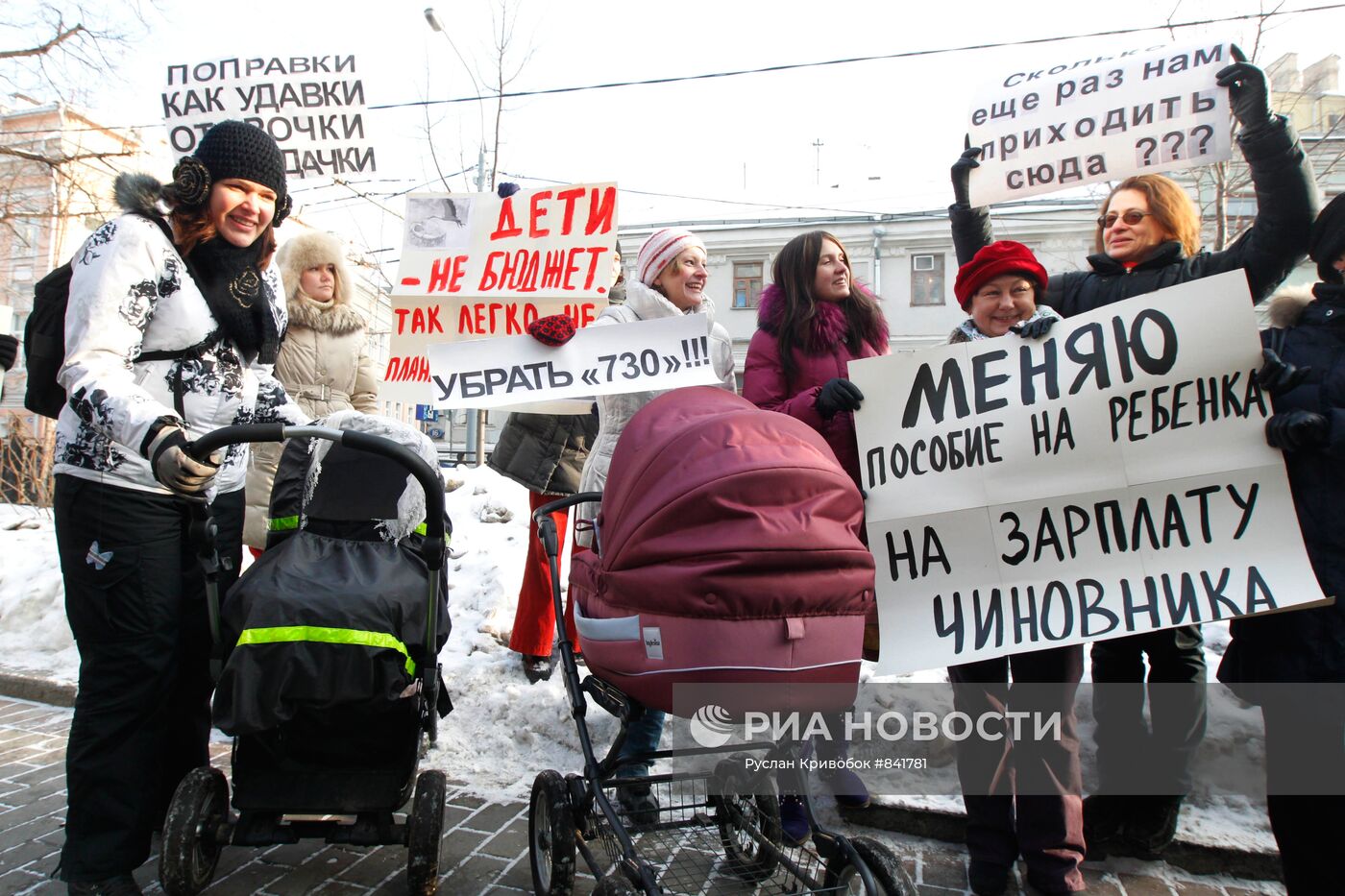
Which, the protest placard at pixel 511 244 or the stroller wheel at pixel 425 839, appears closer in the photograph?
the stroller wheel at pixel 425 839

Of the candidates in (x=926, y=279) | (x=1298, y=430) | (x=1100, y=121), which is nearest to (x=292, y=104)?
(x=1100, y=121)

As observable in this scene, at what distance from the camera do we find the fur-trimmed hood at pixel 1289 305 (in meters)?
2.60

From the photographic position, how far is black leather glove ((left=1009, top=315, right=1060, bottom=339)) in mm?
2764

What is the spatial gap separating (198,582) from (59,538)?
1.30 feet

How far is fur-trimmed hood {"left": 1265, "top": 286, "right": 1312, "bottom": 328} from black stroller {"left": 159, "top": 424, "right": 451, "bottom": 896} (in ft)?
8.79

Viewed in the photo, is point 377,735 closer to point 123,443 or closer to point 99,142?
point 123,443

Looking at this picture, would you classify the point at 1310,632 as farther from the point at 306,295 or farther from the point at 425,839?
the point at 306,295

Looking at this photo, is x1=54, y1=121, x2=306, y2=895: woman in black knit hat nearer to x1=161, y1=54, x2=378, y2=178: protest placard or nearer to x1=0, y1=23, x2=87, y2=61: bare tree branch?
x1=161, y1=54, x2=378, y2=178: protest placard

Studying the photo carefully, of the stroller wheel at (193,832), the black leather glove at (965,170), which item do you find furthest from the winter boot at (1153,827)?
the stroller wheel at (193,832)

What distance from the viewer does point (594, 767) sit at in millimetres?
2291

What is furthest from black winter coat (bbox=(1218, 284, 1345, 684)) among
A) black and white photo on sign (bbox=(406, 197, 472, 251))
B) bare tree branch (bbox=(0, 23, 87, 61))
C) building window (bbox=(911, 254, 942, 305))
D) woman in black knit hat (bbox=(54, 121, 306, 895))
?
A: building window (bbox=(911, 254, 942, 305))

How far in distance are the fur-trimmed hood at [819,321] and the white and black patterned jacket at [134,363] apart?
6.24 feet

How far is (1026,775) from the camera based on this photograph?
2.66 metres

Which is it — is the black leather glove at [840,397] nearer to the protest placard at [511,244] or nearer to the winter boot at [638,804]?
the winter boot at [638,804]
